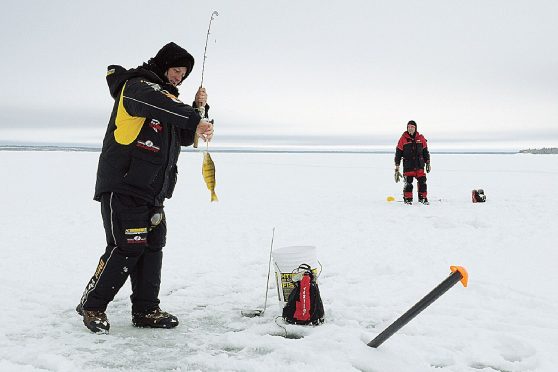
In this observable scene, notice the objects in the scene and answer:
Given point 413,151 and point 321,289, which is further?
point 413,151

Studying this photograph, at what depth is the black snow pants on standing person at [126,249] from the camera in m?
3.47

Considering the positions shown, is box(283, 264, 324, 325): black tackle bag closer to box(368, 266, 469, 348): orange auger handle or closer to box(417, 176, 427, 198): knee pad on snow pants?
box(368, 266, 469, 348): orange auger handle

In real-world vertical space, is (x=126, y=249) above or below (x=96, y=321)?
above

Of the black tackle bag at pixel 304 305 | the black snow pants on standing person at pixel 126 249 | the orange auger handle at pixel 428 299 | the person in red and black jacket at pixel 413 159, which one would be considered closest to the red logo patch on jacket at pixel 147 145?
the black snow pants on standing person at pixel 126 249

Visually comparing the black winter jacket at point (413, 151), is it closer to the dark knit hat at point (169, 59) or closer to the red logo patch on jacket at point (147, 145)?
the dark knit hat at point (169, 59)

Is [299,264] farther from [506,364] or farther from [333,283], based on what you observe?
[506,364]

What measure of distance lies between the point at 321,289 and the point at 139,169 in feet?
7.60

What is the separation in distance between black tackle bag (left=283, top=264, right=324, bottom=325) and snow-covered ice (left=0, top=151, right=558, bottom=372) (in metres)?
0.10

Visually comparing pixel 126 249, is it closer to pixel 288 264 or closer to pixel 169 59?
pixel 288 264

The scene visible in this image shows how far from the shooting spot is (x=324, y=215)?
33.2ft

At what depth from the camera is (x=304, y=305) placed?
3.80 meters

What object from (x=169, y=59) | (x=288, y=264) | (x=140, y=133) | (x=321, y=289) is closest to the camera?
(x=140, y=133)

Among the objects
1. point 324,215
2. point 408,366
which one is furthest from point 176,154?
point 324,215

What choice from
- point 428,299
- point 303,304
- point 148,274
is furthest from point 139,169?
point 428,299
